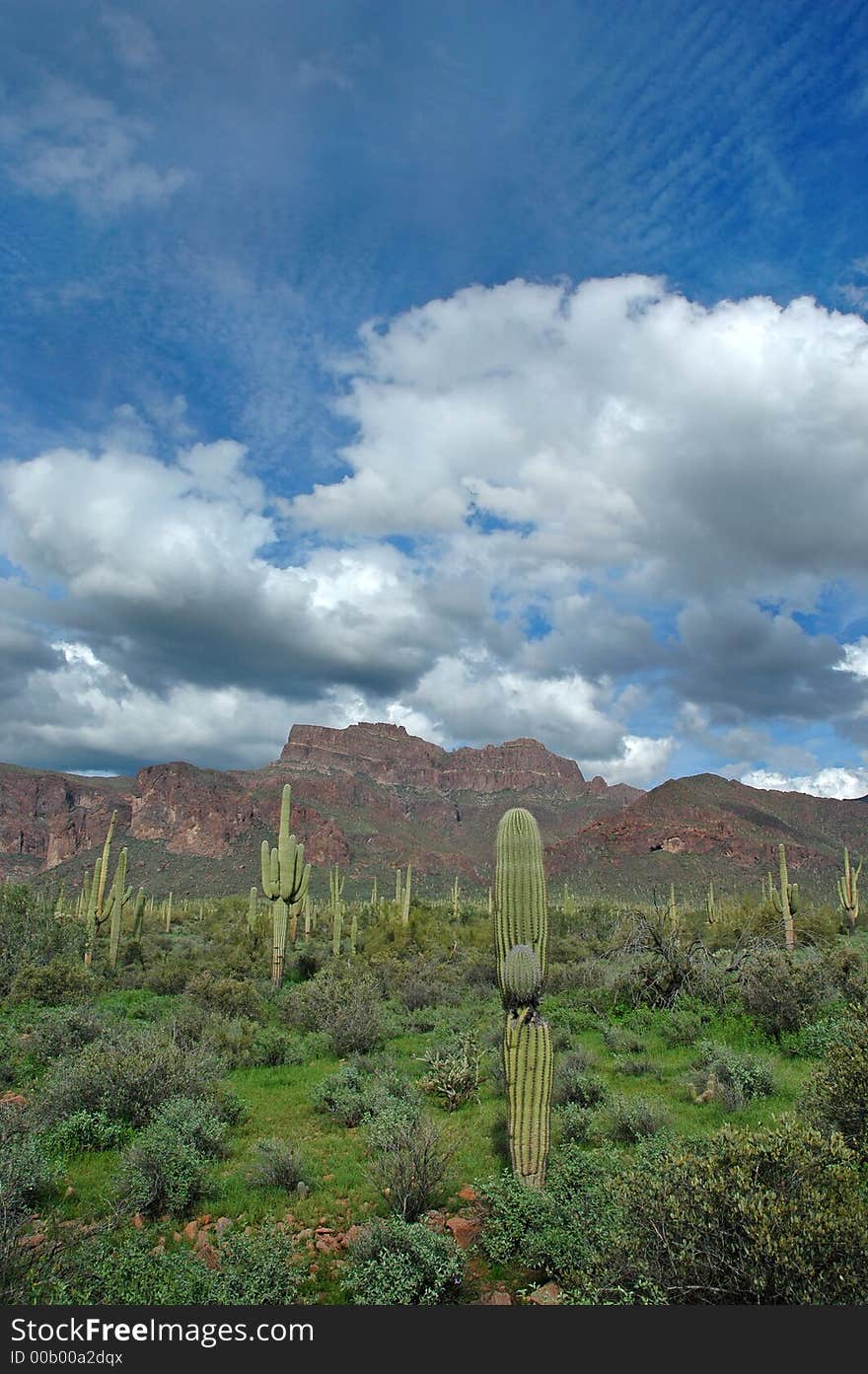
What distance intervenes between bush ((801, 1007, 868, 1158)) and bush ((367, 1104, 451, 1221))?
12.6 ft

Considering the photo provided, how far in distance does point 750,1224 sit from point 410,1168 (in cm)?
395

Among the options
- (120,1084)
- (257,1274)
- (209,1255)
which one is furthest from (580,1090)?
(120,1084)

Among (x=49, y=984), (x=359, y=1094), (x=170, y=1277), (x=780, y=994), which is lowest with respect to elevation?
(x=359, y=1094)

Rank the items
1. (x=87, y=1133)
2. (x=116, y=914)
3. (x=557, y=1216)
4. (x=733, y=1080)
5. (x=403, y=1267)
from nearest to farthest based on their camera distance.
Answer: (x=403, y=1267) → (x=557, y=1216) → (x=87, y=1133) → (x=733, y=1080) → (x=116, y=914)

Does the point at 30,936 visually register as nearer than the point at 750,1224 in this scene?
No

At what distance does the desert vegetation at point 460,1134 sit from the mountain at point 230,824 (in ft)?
241

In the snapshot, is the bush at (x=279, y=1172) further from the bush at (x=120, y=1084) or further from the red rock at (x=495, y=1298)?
the red rock at (x=495, y=1298)

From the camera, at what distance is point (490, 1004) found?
19594 millimetres

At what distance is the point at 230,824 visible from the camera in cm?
11838

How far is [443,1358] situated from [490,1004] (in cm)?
1612

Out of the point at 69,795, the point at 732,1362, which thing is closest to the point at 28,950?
the point at 732,1362

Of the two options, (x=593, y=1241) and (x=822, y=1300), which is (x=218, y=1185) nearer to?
(x=593, y=1241)

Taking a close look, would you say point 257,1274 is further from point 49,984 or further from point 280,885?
point 280,885

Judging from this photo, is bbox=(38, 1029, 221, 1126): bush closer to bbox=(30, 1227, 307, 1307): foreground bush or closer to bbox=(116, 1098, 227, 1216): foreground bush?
bbox=(116, 1098, 227, 1216): foreground bush
